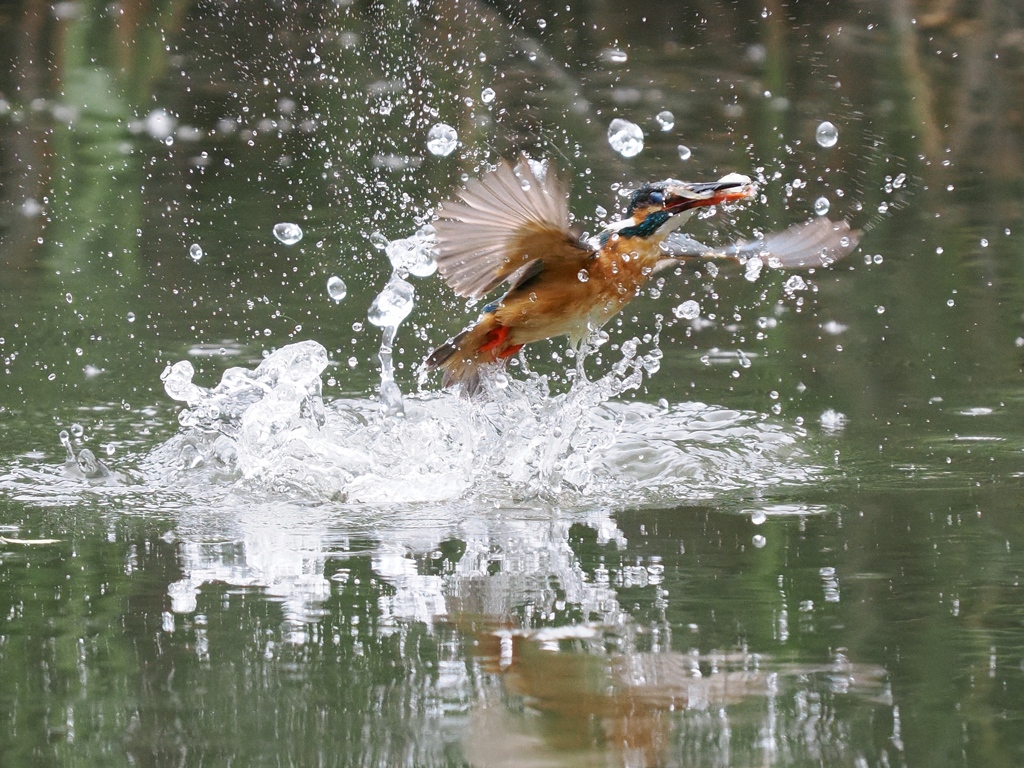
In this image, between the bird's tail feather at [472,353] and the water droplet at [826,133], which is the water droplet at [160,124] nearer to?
the water droplet at [826,133]

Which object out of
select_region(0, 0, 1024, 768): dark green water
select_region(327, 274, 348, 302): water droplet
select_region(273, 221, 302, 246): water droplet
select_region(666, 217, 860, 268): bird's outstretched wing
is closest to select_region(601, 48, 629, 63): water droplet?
select_region(0, 0, 1024, 768): dark green water

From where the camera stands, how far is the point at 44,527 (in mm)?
4109

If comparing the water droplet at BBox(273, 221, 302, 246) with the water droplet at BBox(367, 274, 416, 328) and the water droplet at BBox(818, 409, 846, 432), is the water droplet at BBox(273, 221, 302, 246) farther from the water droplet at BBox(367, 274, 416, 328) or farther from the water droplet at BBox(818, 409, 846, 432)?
the water droplet at BBox(818, 409, 846, 432)

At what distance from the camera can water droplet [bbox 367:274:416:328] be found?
5.22 meters

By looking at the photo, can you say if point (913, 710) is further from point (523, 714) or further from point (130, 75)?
point (130, 75)

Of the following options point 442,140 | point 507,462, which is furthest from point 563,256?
point 442,140

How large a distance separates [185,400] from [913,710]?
3.00 metres

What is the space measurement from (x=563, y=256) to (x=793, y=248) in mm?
685

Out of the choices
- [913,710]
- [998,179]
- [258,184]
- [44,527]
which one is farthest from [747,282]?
[913,710]

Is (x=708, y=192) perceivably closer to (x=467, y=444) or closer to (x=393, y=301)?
(x=467, y=444)

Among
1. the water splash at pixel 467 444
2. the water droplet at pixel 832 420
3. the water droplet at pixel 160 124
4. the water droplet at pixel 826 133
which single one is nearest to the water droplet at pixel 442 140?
the water splash at pixel 467 444

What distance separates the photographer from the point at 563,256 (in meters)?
4.53

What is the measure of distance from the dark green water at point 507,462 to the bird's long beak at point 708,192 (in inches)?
26.4

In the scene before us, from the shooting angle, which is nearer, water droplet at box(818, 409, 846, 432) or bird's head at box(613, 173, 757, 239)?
bird's head at box(613, 173, 757, 239)
